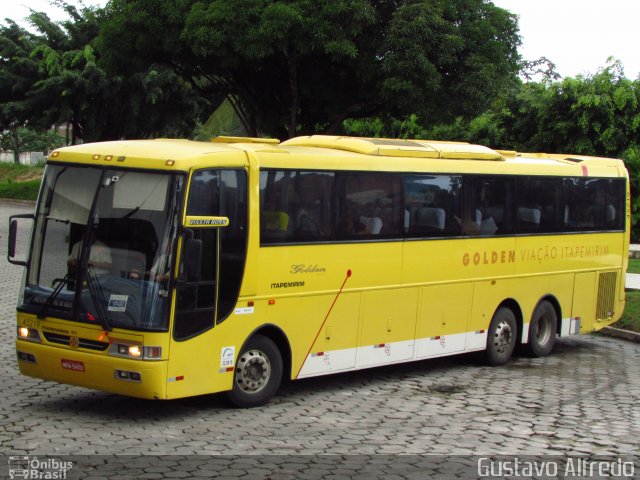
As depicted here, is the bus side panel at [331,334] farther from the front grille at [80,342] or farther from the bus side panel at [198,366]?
the front grille at [80,342]

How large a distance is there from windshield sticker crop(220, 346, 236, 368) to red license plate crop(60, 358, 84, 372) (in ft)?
4.49

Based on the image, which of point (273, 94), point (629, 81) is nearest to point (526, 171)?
point (273, 94)

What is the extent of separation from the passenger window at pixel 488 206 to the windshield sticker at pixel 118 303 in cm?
552

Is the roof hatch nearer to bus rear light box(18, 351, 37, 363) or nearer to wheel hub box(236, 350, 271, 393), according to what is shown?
wheel hub box(236, 350, 271, 393)

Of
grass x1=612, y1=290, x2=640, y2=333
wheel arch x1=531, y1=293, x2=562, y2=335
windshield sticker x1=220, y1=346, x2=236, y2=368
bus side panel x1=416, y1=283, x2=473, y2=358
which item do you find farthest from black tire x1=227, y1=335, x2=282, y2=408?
grass x1=612, y1=290, x2=640, y2=333

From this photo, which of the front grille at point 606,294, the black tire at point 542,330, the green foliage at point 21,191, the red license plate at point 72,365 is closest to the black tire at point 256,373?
the red license plate at point 72,365

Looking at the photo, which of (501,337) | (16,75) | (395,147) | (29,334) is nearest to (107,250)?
(29,334)

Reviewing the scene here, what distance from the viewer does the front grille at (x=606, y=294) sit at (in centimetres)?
1677

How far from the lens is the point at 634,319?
18656mm

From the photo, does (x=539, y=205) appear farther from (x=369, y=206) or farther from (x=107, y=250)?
(x=107, y=250)

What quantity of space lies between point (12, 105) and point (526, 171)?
30.4 metres

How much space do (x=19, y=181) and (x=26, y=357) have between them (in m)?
47.7

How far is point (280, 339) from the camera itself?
11.3 metres

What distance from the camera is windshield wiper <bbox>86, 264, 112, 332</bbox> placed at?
9.74 m
